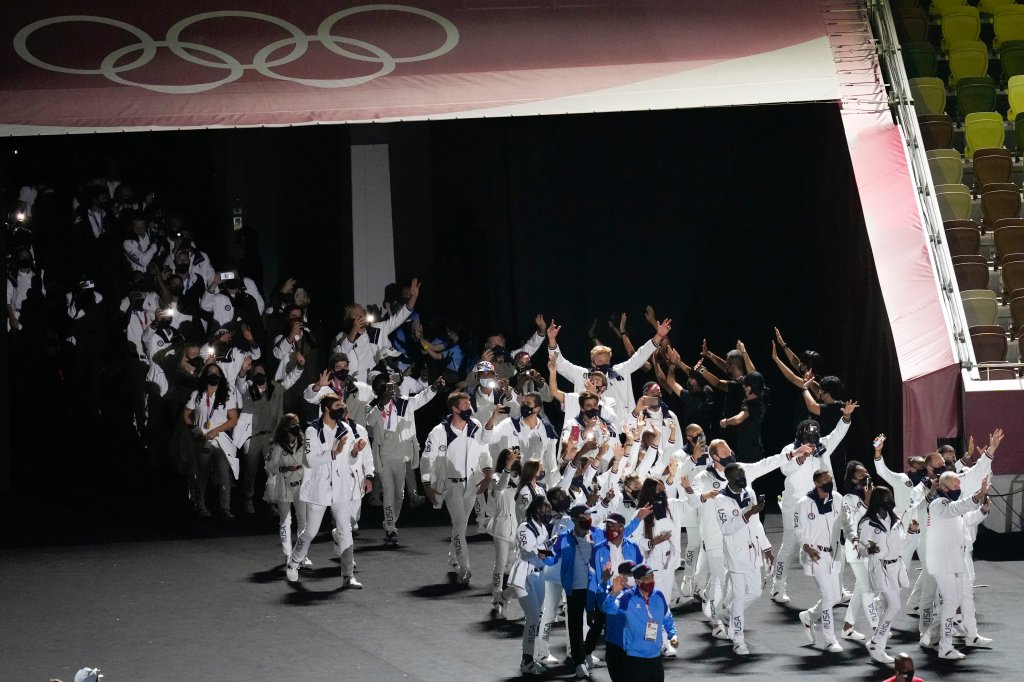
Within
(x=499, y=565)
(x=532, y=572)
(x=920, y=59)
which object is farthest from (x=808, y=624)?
(x=920, y=59)

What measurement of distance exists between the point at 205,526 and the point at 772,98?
24.9ft

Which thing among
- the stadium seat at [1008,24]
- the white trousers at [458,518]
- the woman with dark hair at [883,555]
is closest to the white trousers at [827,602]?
the woman with dark hair at [883,555]

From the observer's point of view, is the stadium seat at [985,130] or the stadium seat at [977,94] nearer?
the stadium seat at [985,130]

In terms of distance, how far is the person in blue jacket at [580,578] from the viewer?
11.9m

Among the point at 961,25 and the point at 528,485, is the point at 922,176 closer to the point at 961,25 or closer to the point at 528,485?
the point at 961,25

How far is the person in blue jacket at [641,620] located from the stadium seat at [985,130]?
35.3 feet

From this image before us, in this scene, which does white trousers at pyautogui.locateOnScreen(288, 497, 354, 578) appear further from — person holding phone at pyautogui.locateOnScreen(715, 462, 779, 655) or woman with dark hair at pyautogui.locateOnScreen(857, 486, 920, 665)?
woman with dark hair at pyautogui.locateOnScreen(857, 486, 920, 665)

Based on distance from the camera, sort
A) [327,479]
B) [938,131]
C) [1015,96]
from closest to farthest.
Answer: [327,479] < [938,131] < [1015,96]

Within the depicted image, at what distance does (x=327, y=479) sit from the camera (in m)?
14.4

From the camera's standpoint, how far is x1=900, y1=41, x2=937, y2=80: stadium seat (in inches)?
811

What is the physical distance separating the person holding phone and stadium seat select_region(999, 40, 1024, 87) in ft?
33.6

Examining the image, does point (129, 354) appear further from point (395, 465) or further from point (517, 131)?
point (517, 131)

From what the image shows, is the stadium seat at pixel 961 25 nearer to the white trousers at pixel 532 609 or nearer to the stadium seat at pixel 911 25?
the stadium seat at pixel 911 25

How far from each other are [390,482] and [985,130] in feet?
29.0
